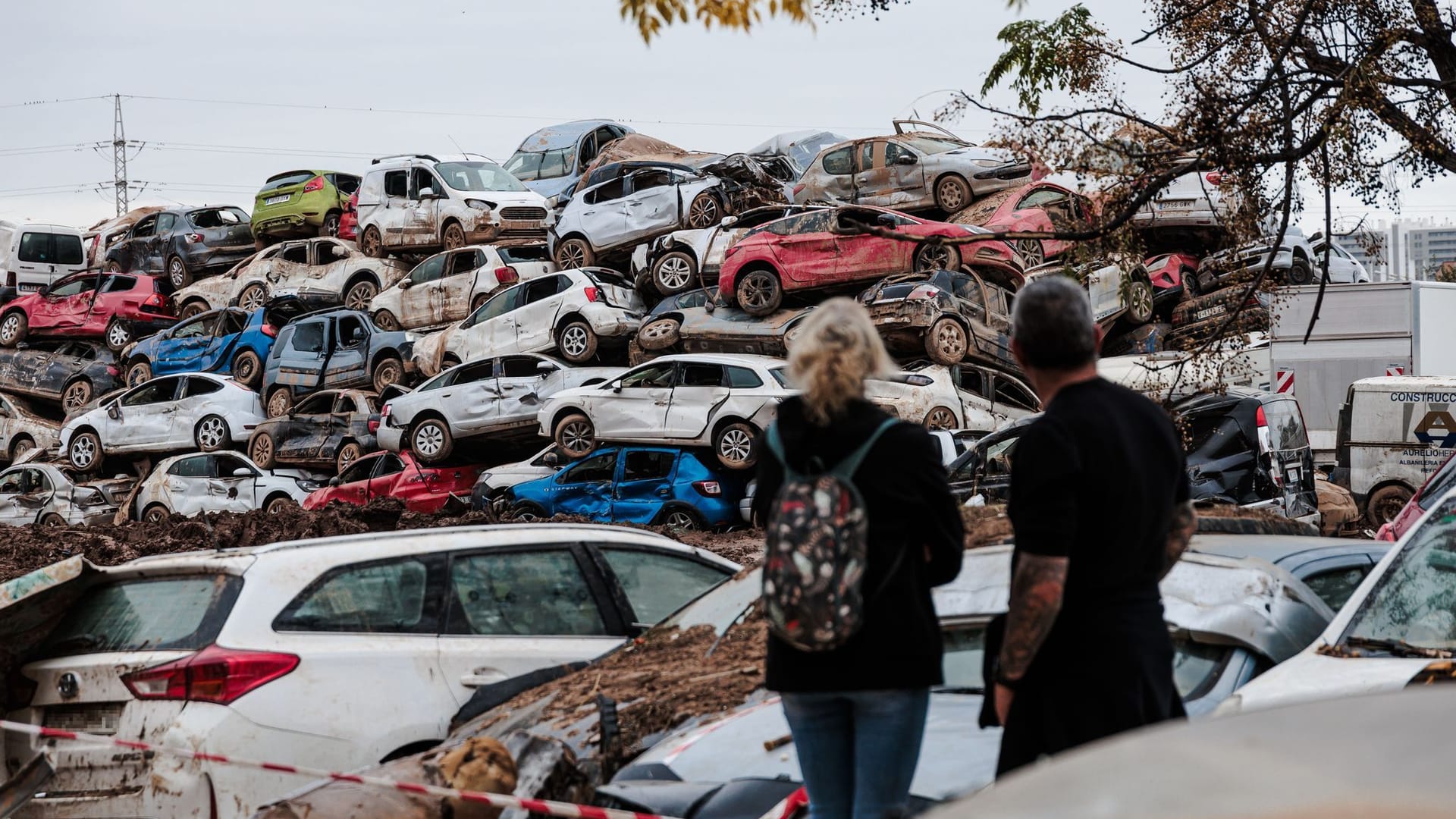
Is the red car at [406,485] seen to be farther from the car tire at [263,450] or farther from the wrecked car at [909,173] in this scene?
the wrecked car at [909,173]

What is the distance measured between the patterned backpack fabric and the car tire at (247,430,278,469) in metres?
23.5

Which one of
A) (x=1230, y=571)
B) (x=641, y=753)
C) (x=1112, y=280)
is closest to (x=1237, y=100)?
(x=1230, y=571)

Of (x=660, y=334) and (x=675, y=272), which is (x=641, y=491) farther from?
(x=675, y=272)

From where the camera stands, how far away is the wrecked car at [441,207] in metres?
30.6

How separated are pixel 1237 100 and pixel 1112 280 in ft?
43.1

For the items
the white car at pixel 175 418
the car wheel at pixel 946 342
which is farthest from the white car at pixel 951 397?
the white car at pixel 175 418

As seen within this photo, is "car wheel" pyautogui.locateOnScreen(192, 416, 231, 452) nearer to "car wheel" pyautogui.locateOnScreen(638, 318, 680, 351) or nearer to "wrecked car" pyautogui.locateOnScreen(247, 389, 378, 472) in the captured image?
"wrecked car" pyautogui.locateOnScreen(247, 389, 378, 472)

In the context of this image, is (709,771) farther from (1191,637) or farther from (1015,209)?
(1015,209)

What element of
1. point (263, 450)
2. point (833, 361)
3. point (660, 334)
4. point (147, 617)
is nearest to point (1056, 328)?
point (833, 361)

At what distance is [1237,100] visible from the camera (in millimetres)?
9188

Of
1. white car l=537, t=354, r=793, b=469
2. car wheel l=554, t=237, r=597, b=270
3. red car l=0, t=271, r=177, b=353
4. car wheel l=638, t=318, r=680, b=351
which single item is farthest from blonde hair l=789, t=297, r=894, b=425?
red car l=0, t=271, r=177, b=353

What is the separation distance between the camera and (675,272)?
965 inches

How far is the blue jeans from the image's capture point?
360 centimetres

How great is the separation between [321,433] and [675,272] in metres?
6.92
